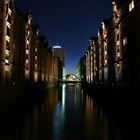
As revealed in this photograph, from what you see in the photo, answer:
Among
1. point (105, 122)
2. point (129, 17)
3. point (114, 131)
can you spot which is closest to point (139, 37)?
point (129, 17)

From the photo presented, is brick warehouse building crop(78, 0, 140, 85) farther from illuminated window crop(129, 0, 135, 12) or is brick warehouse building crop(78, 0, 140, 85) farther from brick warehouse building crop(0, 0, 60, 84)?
brick warehouse building crop(0, 0, 60, 84)

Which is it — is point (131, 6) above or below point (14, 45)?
above

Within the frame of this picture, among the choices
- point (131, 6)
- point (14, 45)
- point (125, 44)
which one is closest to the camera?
point (131, 6)

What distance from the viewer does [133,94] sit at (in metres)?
24.0

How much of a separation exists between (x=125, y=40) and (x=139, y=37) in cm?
743

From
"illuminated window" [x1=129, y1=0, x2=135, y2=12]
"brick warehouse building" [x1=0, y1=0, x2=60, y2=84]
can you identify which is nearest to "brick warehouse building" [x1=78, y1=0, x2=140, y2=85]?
"illuminated window" [x1=129, y1=0, x2=135, y2=12]

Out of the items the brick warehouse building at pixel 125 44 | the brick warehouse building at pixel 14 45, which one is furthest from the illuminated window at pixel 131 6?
the brick warehouse building at pixel 14 45

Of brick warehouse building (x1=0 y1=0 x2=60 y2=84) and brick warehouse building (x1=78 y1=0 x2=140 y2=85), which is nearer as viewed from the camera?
brick warehouse building (x1=78 y1=0 x2=140 y2=85)

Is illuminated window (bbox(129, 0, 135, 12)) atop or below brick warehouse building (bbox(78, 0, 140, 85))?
atop

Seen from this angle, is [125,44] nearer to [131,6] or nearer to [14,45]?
[131,6]

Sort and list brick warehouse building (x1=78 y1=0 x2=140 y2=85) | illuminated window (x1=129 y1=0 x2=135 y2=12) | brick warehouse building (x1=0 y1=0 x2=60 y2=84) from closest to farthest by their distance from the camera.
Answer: brick warehouse building (x1=78 y1=0 x2=140 y2=85), illuminated window (x1=129 y1=0 x2=135 y2=12), brick warehouse building (x1=0 y1=0 x2=60 y2=84)

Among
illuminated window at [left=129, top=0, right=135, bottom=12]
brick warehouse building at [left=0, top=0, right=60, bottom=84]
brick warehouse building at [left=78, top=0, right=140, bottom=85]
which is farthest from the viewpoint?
brick warehouse building at [left=0, top=0, right=60, bottom=84]

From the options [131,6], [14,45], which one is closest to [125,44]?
[131,6]

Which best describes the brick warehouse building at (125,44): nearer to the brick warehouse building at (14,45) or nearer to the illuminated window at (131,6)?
the illuminated window at (131,6)
